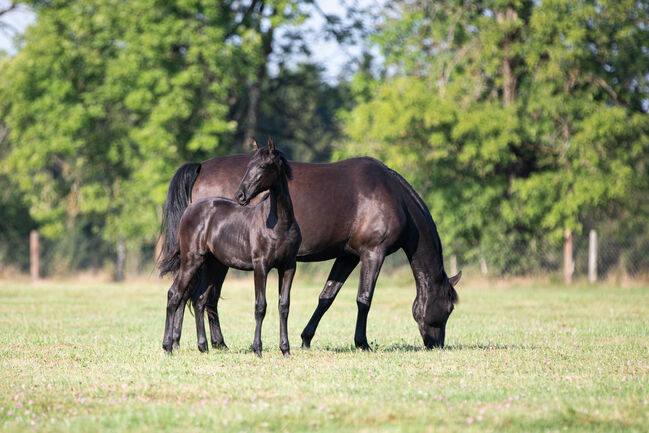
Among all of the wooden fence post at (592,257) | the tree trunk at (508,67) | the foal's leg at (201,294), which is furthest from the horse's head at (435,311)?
the tree trunk at (508,67)

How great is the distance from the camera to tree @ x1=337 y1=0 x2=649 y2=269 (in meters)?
27.0

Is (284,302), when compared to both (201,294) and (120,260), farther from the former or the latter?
(120,260)

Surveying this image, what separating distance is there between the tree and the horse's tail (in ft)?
54.2

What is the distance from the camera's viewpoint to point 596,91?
27.8 meters

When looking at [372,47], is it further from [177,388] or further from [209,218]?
[177,388]

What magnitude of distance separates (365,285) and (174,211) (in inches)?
107

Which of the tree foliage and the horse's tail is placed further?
the tree foliage

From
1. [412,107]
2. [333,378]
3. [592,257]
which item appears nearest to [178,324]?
[333,378]

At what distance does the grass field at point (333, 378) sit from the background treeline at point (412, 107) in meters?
12.3

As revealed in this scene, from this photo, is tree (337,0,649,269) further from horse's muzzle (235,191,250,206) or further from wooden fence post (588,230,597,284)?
horse's muzzle (235,191,250,206)

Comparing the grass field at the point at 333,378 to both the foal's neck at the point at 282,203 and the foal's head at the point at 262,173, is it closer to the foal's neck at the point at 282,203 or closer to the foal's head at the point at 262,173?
the foal's neck at the point at 282,203

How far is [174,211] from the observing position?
11.2m

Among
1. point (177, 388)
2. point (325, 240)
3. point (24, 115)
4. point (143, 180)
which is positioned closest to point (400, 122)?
point (143, 180)

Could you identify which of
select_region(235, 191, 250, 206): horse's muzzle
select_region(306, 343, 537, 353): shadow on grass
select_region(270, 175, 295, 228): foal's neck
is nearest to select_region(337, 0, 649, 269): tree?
select_region(306, 343, 537, 353): shadow on grass
